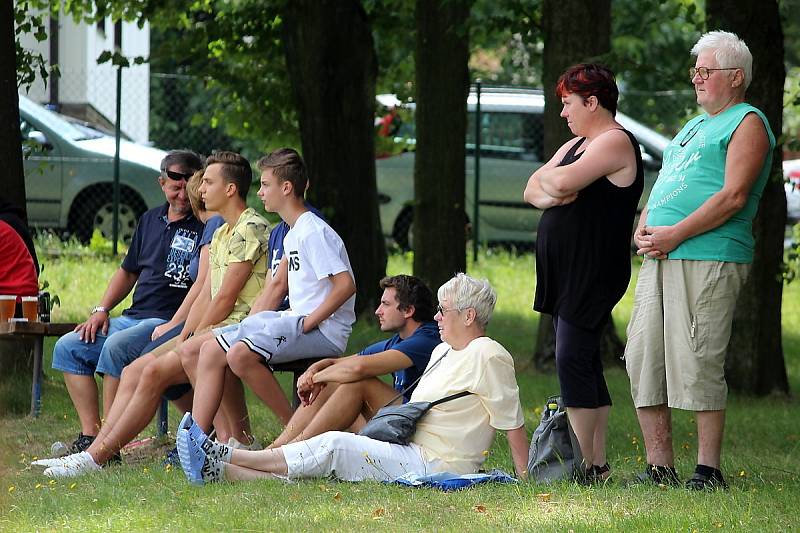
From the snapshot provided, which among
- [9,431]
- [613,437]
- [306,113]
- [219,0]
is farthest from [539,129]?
[9,431]

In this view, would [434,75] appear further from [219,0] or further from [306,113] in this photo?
[219,0]

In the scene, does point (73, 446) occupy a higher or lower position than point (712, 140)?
lower

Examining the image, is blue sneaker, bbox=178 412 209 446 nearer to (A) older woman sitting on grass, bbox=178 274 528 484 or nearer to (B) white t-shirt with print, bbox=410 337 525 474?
(A) older woman sitting on grass, bbox=178 274 528 484

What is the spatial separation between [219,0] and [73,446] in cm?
925

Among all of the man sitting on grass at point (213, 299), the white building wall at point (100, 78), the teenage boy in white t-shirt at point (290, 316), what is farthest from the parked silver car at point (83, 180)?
the teenage boy in white t-shirt at point (290, 316)

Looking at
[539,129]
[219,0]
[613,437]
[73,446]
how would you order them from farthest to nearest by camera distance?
[539,129], [219,0], [613,437], [73,446]

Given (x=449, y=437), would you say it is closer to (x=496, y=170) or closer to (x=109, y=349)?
(x=109, y=349)

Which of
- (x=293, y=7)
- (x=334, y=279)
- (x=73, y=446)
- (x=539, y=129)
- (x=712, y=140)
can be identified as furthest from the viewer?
(x=539, y=129)

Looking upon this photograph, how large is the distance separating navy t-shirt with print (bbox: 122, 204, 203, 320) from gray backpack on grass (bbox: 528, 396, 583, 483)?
9.02 ft

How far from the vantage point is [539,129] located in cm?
1809

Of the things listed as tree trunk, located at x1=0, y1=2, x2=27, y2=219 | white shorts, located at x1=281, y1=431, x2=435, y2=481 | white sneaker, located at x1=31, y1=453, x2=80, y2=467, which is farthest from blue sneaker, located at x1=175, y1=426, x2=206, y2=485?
tree trunk, located at x1=0, y1=2, x2=27, y2=219

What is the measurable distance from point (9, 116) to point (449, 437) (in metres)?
4.71

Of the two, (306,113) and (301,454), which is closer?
(301,454)

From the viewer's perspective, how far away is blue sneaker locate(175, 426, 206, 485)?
5.90 metres
